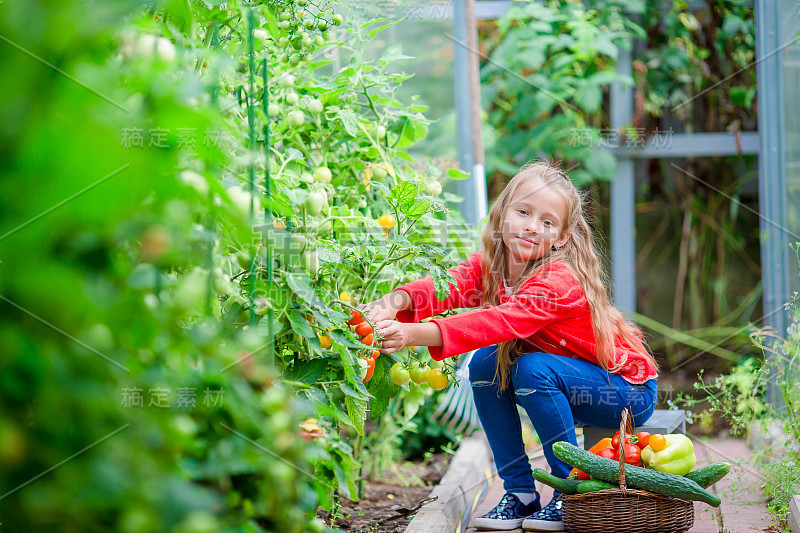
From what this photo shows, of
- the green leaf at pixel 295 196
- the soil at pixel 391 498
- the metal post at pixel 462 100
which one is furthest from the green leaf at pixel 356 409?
the metal post at pixel 462 100

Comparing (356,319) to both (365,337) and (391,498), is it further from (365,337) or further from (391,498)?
(391,498)

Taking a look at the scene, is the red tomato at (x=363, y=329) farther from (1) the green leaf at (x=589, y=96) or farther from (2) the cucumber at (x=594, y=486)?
(1) the green leaf at (x=589, y=96)

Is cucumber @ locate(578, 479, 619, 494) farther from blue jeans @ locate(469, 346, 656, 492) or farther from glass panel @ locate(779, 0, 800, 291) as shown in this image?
glass panel @ locate(779, 0, 800, 291)

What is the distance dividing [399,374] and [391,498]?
665mm

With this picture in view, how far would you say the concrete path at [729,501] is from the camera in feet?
5.56

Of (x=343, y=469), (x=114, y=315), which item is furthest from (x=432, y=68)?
(x=114, y=315)

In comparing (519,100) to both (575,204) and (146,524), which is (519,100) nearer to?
(575,204)

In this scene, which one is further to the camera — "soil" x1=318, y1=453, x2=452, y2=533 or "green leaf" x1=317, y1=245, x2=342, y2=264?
"soil" x1=318, y1=453, x2=452, y2=533

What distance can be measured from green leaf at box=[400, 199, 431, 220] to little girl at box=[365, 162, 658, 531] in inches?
9.7

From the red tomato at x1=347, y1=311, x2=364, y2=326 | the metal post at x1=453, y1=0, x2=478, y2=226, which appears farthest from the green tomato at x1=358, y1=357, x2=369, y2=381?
the metal post at x1=453, y1=0, x2=478, y2=226

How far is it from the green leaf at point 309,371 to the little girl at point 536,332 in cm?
31

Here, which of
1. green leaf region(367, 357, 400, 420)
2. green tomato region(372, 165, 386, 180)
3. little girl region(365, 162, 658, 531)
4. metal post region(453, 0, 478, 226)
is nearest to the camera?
green leaf region(367, 357, 400, 420)

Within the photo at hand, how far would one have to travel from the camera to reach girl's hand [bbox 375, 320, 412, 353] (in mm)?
1463

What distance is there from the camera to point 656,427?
1788 millimetres
